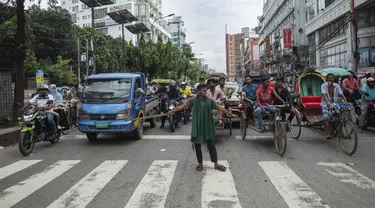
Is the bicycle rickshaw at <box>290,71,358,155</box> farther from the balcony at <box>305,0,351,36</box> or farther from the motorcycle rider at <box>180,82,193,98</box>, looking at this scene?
the balcony at <box>305,0,351,36</box>

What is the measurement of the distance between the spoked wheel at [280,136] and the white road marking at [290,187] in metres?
0.71

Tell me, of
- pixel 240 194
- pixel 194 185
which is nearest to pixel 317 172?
pixel 240 194

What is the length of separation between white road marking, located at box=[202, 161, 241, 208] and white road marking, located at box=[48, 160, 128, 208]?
1704 mm

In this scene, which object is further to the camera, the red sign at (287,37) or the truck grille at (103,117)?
the red sign at (287,37)

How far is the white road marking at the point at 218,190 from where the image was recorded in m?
4.46

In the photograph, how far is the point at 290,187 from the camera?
203 inches

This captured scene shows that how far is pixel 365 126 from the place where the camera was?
35.8ft

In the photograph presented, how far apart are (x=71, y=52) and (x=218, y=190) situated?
53.0 m

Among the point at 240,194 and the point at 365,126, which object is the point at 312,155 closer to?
the point at 240,194

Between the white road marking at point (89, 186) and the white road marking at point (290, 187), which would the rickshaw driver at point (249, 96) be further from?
the white road marking at point (89, 186)

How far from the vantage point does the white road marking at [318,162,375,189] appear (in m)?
5.27

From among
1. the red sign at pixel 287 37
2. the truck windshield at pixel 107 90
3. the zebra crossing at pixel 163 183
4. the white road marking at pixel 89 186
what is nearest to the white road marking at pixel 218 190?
the zebra crossing at pixel 163 183

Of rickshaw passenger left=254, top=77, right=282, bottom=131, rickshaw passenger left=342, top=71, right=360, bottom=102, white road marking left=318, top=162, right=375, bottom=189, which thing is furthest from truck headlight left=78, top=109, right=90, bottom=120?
rickshaw passenger left=342, top=71, right=360, bottom=102

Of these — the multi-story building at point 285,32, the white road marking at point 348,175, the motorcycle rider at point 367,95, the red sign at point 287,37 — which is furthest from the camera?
the red sign at point 287,37
